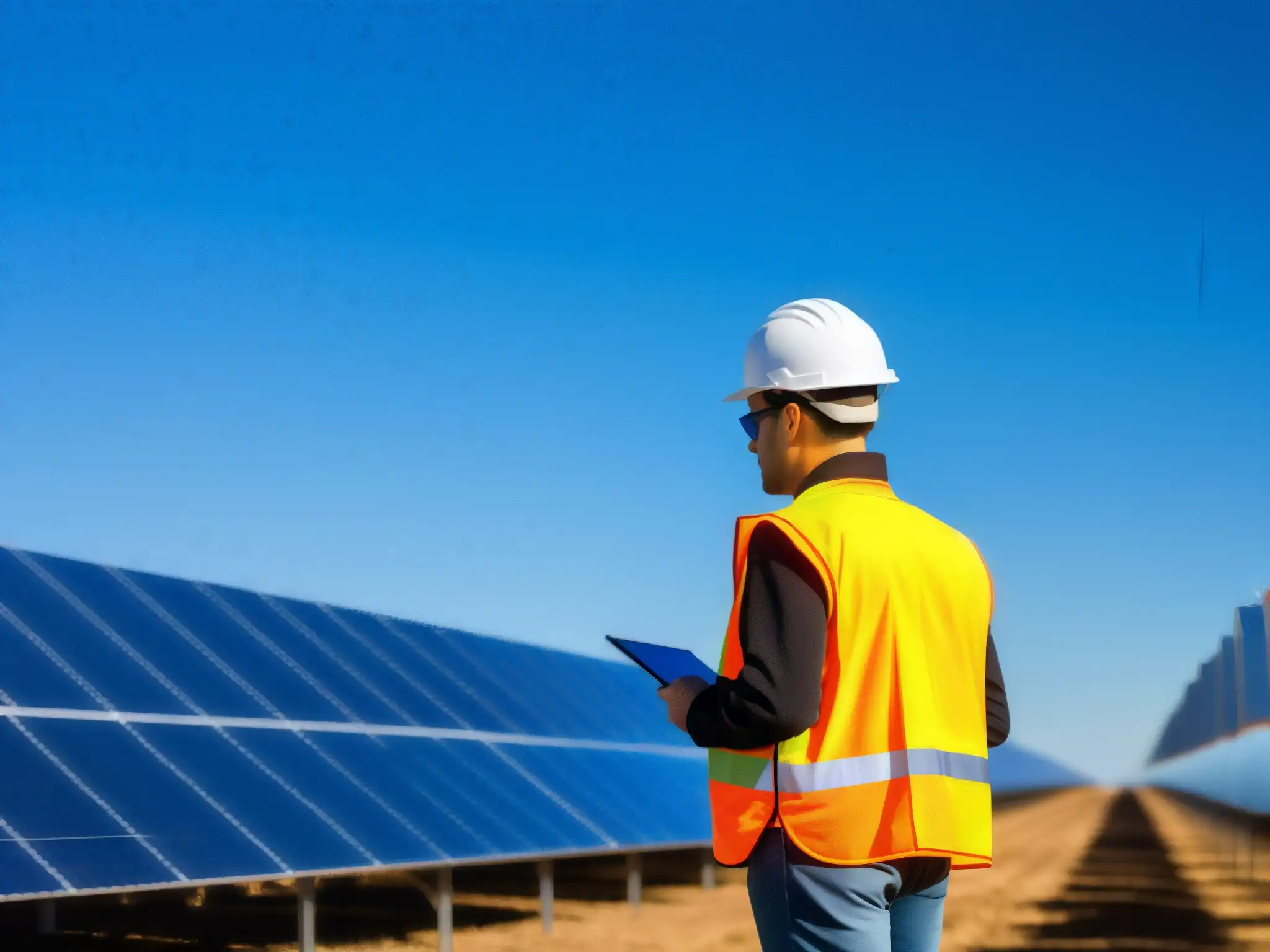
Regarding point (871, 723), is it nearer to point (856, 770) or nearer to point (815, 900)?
point (856, 770)

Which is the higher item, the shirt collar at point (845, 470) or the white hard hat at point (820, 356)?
the white hard hat at point (820, 356)

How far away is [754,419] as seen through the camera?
3.05 m

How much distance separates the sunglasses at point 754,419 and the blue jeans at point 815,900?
0.77 metres

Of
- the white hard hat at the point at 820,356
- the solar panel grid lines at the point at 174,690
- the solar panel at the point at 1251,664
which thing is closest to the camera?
the white hard hat at the point at 820,356

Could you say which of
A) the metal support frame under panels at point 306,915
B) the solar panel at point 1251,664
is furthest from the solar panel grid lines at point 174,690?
the solar panel at point 1251,664

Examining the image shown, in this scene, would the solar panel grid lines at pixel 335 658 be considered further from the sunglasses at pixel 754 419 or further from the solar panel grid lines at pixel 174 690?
the sunglasses at pixel 754 419

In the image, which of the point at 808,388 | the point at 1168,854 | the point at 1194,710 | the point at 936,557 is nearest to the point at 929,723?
the point at 936,557

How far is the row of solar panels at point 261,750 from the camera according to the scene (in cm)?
886

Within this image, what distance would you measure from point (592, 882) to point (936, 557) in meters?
16.1

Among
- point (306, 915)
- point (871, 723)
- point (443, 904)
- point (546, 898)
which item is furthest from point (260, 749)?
point (871, 723)

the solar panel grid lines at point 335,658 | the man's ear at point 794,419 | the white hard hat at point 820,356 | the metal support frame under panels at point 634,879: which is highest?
the solar panel grid lines at point 335,658

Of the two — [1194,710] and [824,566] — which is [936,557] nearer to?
[824,566]

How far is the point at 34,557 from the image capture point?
38.3 ft

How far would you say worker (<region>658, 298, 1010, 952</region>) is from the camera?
270cm
